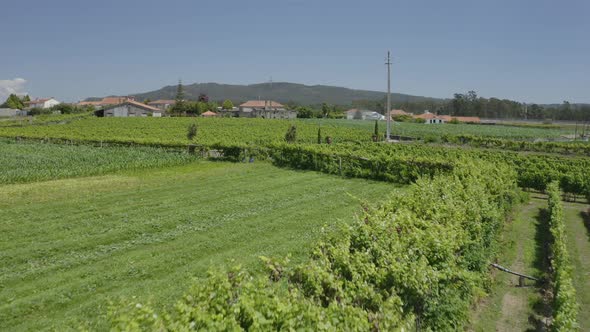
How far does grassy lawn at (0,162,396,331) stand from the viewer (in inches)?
335

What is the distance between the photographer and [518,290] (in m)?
10.7

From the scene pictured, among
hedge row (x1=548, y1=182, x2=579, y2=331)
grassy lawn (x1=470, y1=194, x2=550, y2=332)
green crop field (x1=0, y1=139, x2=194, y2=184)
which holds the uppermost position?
green crop field (x1=0, y1=139, x2=194, y2=184)

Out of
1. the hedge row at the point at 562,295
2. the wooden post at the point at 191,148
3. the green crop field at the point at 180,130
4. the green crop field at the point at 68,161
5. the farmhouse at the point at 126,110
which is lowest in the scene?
the hedge row at the point at 562,295

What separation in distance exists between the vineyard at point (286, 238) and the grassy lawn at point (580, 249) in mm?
234

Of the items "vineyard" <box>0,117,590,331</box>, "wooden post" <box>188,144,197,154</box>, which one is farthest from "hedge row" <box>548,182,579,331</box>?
"wooden post" <box>188,144,197,154</box>

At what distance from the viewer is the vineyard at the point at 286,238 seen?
475cm

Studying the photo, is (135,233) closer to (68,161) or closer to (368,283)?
(368,283)

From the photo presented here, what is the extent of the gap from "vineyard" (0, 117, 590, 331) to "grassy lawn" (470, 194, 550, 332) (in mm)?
175

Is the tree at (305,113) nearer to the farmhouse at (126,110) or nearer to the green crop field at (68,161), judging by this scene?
the farmhouse at (126,110)

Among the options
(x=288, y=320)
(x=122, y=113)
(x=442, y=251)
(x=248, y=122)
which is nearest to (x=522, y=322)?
(x=442, y=251)

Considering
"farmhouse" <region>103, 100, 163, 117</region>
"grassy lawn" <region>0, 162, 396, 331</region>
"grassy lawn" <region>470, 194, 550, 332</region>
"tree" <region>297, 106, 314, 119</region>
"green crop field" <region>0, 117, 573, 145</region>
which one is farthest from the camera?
"tree" <region>297, 106, 314, 119</region>

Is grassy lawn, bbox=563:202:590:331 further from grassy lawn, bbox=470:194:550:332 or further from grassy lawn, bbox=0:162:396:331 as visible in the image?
grassy lawn, bbox=0:162:396:331

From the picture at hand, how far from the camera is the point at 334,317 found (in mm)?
4500

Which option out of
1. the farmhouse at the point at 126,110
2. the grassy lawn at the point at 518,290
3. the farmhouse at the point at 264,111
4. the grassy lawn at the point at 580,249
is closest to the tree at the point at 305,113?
the farmhouse at the point at 264,111
